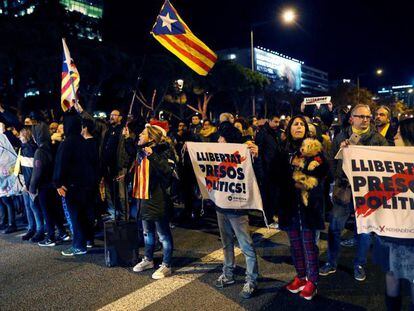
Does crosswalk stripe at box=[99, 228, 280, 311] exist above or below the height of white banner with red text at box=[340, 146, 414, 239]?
below

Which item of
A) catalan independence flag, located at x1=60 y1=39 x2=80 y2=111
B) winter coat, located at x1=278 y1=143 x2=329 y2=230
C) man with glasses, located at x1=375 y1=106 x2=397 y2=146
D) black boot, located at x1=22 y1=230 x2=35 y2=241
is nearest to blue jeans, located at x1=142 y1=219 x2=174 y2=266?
winter coat, located at x1=278 y1=143 x2=329 y2=230

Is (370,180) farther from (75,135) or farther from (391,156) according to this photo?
(75,135)

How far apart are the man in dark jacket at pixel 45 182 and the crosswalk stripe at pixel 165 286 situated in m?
2.65

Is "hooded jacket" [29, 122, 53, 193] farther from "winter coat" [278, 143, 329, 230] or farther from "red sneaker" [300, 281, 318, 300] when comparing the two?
"red sneaker" [300, 281, 318, 300]

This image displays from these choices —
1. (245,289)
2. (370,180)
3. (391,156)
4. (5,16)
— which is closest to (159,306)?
(245,289)

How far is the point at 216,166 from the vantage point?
4539mm

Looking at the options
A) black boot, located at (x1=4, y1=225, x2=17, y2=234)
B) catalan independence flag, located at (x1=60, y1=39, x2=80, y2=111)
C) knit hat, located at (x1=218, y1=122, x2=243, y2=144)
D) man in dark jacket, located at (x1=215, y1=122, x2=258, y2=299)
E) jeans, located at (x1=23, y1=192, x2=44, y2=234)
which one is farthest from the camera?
black boot, located at (x1=4, y1=225, x2=17, y2=234)

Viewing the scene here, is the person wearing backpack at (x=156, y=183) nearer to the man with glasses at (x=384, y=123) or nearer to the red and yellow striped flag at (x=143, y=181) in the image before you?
the red and yellow striped flag at (x=143, y=181)

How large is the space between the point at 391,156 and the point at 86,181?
4309mm

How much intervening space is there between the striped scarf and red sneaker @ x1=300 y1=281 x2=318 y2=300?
209cm

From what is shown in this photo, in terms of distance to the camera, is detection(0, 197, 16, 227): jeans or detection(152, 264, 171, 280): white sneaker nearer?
detection(152, 264, 171, 280): white sneaker

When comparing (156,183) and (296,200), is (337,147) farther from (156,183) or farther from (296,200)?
(156,183)

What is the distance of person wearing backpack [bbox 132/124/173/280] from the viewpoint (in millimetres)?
4887

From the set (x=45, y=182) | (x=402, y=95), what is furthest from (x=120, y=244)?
(x=402, y=95)
